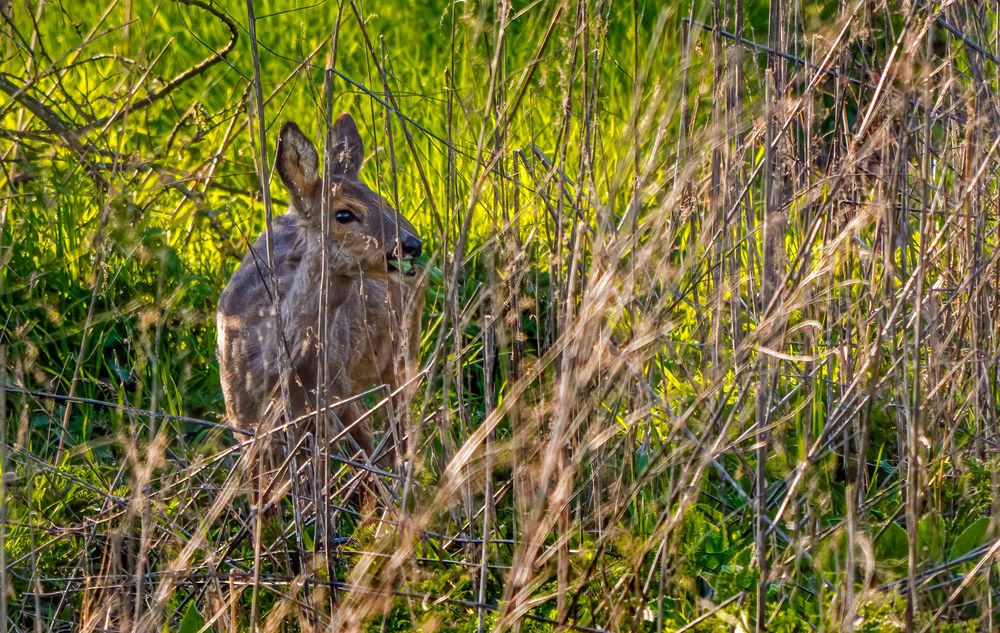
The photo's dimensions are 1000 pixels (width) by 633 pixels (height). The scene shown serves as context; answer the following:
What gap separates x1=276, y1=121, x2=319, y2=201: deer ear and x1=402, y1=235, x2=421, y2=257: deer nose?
50cm

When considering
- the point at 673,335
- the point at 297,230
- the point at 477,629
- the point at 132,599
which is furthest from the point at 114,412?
the point at 477,629

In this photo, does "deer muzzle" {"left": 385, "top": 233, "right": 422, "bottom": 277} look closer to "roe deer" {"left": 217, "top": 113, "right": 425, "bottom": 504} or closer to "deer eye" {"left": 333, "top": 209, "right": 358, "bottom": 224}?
"roe deer" {"left": 217, "top": 113, "right": 425, "bottom": 504}

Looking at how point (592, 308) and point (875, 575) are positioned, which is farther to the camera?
point (875, 575)

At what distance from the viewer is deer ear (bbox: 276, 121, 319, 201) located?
454cm

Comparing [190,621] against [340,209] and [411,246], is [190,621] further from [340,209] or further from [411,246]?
[340,209]

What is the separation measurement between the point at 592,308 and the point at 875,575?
1007 millimetres

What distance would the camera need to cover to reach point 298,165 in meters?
4.70

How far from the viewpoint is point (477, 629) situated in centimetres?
263

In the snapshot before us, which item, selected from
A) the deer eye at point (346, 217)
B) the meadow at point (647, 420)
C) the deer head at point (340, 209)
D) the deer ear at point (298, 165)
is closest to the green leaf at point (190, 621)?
the meadow at point (647, 420)

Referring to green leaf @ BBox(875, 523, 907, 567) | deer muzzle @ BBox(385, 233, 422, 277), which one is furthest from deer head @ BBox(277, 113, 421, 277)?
green leaf @ BBox(875, 523, 907, 567)

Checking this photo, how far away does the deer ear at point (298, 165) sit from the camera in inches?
179

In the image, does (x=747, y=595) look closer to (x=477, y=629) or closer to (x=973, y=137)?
(x=477, y=629)

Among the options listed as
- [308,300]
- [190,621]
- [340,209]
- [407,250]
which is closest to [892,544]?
[190,621]

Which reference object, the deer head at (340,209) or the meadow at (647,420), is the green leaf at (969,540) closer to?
the meadow at (647,420)
